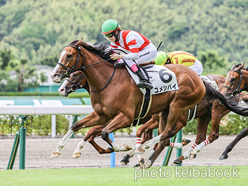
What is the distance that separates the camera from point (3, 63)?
51469 millimetres

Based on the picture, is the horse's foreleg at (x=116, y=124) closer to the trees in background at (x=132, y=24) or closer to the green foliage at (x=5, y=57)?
the green foliage at (x=5, y=57)

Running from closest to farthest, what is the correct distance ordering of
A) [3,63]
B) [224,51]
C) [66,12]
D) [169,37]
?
1. [3,63]
2. [224,51]
3. [169,37]
4. [66,12]

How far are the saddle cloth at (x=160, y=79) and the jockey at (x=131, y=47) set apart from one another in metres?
0.09

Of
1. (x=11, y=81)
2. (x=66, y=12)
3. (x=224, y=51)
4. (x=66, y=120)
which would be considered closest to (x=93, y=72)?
(x=66, y=120)

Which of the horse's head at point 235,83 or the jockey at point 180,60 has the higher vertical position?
the jockey at point 180,60

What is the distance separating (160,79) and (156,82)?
A: 6 centimetres

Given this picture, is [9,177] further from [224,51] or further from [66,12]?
[66,12]

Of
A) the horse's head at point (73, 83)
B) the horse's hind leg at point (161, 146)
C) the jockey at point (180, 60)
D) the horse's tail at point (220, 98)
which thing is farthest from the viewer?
the jockey at point (180, 60)

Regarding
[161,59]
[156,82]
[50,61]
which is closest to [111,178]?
[156,82]

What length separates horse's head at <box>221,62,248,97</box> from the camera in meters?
5.72

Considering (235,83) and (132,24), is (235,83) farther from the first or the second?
(132,24)

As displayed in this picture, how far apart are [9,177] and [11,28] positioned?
8749cm

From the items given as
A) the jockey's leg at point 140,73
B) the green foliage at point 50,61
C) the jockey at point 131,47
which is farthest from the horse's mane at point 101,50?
the green foliage at point 50,61

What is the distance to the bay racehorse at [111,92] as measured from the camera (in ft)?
14.3
